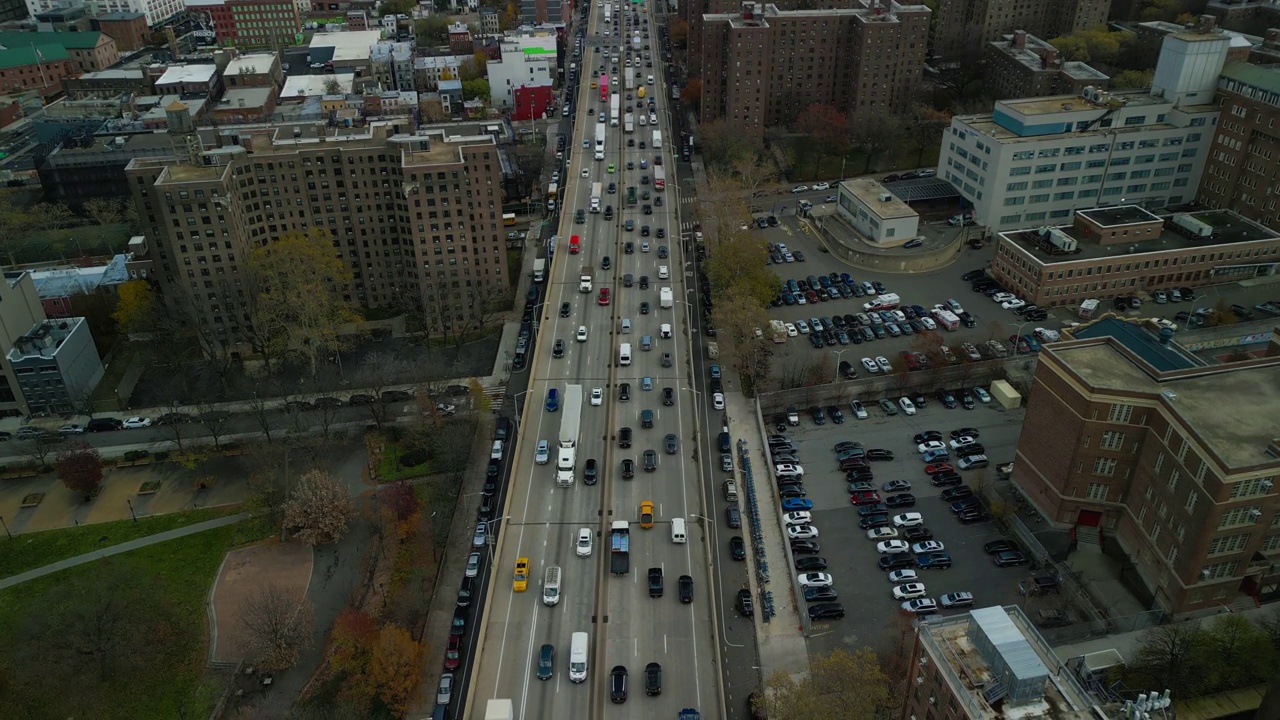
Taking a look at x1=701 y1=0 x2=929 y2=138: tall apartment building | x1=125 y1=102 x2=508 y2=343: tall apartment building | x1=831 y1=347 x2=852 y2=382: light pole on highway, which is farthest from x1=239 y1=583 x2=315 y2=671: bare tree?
x1=701 y1=0 x2=929 y2=138: tall apartment building

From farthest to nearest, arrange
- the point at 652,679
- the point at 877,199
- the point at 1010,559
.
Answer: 1. the point at 877,199
2. the point at 1010,559
3. the point at 652,679

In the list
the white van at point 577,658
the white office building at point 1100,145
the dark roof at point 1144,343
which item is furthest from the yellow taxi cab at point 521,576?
the white office building at point 1100,145

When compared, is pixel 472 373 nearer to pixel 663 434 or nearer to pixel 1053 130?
pixel 663 434

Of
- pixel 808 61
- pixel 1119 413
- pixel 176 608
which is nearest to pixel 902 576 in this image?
pixel 1119 413

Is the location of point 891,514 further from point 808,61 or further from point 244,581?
point 808,61

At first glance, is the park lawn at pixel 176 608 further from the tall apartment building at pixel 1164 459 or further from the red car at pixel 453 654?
the tall apartment building at pixel 1164 459
